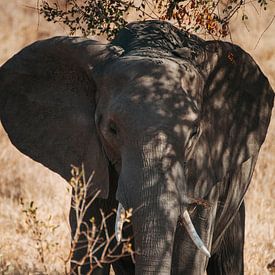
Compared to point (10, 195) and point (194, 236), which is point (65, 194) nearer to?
point (10, 195)

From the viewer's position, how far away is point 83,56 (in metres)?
7.32

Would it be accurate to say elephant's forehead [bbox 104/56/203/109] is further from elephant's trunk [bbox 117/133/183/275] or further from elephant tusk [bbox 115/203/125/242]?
elephant tusk [bbox 115/203/125/242]

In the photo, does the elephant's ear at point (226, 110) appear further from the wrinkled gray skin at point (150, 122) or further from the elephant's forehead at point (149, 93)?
the elephant's forehead at point (149, 93)

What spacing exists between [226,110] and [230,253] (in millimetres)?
1448

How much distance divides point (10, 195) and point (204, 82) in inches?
180

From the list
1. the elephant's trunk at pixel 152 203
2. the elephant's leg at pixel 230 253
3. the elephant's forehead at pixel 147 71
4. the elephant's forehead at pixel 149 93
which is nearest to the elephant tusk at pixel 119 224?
the elephant's trunk at pixel 152 203

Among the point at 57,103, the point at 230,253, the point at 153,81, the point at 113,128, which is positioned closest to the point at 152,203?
the point at 113,128

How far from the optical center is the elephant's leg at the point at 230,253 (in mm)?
8695

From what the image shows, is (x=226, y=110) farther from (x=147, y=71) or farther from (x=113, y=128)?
(x=113, y=128)

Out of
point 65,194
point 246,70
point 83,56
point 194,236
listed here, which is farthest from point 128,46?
point 65,194

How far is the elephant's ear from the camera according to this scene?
7.38 metres

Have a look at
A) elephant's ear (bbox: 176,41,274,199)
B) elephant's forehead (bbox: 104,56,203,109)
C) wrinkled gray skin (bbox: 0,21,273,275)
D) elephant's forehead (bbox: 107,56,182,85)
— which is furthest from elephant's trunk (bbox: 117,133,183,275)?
elephant's ear (bbox: 176,41,274,199)

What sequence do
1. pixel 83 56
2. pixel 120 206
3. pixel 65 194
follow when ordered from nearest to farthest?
pixel 120 206 < pixel 83 56 < pixel 65 194

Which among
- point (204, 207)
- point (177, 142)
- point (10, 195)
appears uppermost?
point (177, 142)
